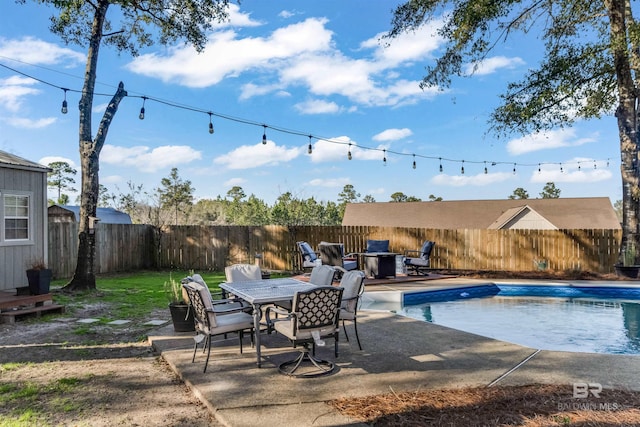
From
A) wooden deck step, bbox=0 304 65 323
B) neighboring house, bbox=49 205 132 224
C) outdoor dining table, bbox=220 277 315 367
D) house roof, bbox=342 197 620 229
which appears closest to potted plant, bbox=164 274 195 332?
outdoor dining table, bbox=220 277 315 367

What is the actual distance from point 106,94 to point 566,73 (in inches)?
455

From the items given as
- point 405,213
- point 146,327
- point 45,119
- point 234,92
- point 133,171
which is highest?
point 234,92

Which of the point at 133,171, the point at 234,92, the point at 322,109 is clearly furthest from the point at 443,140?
the point at 133,171

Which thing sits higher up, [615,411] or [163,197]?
[163,197]

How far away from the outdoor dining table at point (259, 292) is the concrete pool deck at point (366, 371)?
17.1 inches

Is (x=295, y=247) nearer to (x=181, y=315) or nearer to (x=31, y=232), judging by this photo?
(x=31, y=232)

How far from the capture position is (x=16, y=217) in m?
7.89

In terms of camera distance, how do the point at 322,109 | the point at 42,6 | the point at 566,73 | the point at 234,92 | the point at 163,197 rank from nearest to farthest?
the point at 42,6, the point at 566,73, the point at 234,92, the point at 322,109, the point at 163,197

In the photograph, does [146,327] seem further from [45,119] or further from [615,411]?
[45,119]

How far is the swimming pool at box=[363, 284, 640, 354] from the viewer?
18.0 ft

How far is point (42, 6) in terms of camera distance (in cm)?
938

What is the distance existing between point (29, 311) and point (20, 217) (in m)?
2.39

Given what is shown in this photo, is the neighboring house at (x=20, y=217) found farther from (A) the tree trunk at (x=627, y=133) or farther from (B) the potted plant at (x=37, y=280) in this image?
(A) the tree trunk at (x=627, y=133)

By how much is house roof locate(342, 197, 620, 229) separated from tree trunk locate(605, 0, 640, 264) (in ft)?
45.6
